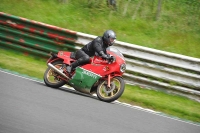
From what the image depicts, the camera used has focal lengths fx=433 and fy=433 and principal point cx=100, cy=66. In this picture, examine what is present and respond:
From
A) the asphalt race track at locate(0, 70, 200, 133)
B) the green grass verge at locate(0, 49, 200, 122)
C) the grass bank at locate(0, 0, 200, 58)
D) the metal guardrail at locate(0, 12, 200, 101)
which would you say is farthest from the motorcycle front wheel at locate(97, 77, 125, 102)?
the grass bank at locate(0, 0, 200, 58)

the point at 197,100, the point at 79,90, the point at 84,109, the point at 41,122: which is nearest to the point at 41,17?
the point at 79,90

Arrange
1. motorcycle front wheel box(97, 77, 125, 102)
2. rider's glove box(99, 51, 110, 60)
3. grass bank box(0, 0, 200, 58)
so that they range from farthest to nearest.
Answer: grass bank box(0, 0, 200, 58) → rider's glove box(99, 51, 110, 60) → motorcycle front wheel box(97, 77, 125, 102)

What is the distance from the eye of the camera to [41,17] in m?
13.5

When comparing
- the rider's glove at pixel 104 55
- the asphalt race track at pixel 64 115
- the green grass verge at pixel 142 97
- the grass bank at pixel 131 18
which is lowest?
the asphalt race track at pixel 64 115

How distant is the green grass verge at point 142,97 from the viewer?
30.7ft

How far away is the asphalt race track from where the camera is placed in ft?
19.0

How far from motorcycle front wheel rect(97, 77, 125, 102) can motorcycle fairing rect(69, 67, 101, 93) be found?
20cm

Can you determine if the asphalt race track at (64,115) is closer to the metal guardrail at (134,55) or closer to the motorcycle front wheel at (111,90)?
the motorcycle front wheel at (111,90)

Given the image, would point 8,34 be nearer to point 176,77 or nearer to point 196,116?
point 176,77

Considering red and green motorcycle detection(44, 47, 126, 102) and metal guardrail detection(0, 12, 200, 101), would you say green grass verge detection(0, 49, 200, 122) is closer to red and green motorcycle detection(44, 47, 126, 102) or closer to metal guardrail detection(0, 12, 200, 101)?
metal guardrail detection(0, 12, 200, 101)

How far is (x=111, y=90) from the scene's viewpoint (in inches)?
360

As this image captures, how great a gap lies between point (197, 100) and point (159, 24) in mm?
3585

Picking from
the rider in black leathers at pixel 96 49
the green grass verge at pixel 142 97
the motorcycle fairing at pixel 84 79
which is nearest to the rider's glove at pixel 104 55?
the rider in black leathers at pixel 96 49

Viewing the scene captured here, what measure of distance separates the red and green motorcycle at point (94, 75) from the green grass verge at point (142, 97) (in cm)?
68
